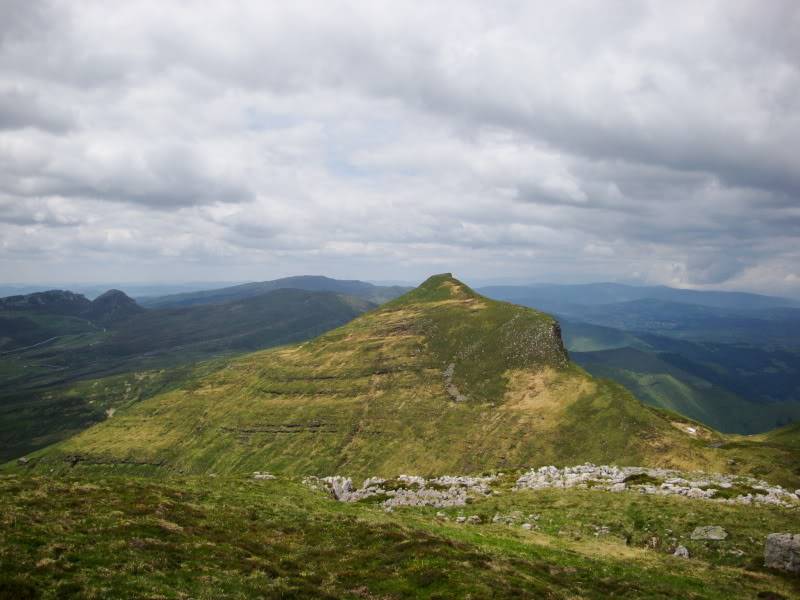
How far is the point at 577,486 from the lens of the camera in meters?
79.2

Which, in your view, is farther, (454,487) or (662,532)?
(454,487)

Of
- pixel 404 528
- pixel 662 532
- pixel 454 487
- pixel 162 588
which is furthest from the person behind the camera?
pixel 454 487

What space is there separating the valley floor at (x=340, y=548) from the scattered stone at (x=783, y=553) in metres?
1.88

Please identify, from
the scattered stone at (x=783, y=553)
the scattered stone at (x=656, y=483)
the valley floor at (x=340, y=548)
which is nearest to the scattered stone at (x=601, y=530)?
the valley floor at (x=340, y=548)

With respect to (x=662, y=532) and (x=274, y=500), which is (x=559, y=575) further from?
(x=274, y=500)

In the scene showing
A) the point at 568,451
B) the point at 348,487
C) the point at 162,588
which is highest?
the point at 162,588

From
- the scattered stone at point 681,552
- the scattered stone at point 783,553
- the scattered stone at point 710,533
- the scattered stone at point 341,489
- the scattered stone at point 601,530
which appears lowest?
the scattered stone at point 341,489

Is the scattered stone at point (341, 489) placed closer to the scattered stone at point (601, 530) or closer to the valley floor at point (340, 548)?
the valley floor at point (340, 548)

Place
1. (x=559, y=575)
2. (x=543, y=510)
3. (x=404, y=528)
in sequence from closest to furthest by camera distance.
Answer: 1. (x=559, y=575)
2. (x=404, y=528)
3. (x=543, y=510)

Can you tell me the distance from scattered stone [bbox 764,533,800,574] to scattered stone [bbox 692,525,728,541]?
257 inches

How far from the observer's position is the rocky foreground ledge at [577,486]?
70.7 meters

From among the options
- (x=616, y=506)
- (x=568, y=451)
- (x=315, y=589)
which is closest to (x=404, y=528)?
(x=315, y=589)

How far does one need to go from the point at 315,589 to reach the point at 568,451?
150684 millimetres

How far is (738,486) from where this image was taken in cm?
7731
